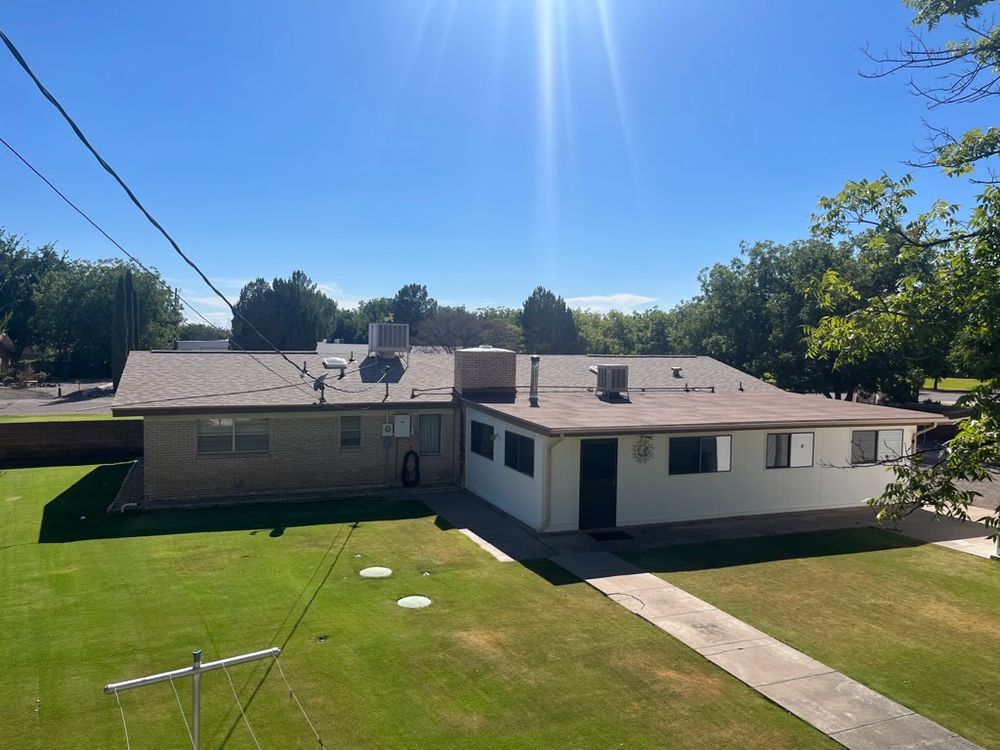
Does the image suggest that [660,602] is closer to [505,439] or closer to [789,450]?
[505,439]

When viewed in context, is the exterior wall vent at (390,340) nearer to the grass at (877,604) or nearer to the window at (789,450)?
the window at (789,450)

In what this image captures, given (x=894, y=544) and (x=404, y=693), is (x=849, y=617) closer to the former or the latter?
(x=894, y=544)

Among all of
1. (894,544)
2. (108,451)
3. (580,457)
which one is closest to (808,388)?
(894,544)

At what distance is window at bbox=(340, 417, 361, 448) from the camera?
18.2 meters

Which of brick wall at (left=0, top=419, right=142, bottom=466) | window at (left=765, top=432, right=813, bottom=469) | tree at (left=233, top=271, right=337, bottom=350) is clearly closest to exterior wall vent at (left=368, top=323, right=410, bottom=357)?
brick wall at (left=0, top=419, right=142, bottom=466)

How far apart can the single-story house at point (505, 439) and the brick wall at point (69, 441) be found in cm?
339

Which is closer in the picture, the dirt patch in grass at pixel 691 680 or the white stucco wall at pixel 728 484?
the dirt patch in grass at pixel 691 680

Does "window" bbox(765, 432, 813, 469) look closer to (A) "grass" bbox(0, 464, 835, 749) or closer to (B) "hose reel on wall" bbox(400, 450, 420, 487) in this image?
(A) "grass" bbox(0, 464, 835, 749)

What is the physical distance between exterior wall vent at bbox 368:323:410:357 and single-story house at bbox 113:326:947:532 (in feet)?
4.92

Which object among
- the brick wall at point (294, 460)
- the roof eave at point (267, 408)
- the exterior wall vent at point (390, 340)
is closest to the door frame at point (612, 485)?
the roof eave at point (267, 408)

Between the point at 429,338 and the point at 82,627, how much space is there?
217 feet

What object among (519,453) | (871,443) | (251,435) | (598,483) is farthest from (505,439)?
(871,443)

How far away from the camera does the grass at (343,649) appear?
6969 mm

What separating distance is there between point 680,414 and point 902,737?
9707 millimetres
